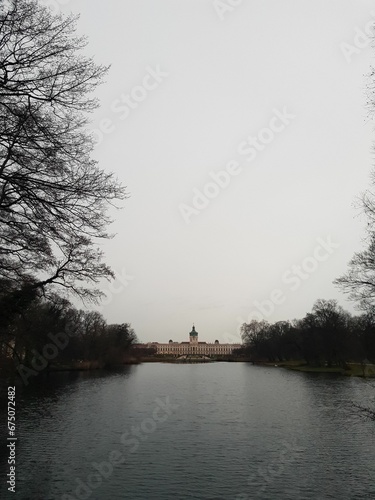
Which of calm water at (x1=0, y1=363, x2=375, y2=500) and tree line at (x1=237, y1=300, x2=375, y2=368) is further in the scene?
tree line at (x1=237, y1=300, x2=375, y2=368)

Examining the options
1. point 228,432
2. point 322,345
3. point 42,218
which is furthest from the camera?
point 322,345

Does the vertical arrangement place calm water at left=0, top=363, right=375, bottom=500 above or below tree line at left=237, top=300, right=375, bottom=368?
below

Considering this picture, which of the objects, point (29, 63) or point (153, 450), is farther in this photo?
point (153, 450)

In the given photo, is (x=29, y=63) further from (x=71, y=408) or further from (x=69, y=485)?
(x=71, y=408)

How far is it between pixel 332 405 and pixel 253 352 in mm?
99503

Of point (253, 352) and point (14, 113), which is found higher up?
point (14, 113)

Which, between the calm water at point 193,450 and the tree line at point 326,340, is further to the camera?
the tree line at point 326,340

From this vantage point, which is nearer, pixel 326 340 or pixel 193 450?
pixel 193 450

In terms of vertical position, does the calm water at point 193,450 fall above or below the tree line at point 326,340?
below

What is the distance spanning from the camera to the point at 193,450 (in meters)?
18.0

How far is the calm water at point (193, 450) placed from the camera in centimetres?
1372

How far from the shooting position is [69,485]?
45.8 ft

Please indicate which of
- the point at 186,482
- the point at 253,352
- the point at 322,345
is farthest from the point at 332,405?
the point at 253,352

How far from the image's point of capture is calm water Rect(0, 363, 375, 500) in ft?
45.0
